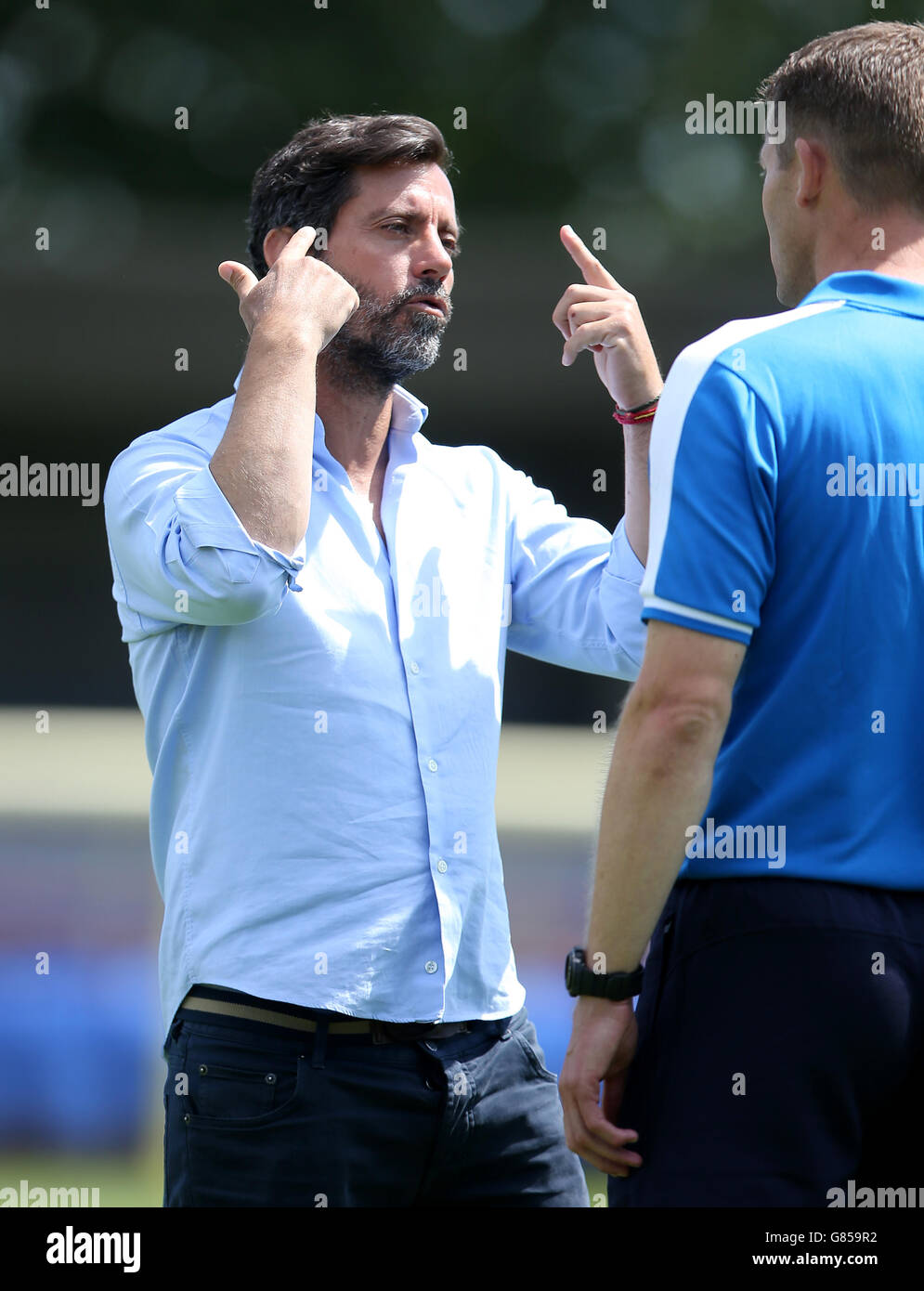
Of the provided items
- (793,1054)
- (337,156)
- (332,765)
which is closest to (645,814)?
(793,1054)

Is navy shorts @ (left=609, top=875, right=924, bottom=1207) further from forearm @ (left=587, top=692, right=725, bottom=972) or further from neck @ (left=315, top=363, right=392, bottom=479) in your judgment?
neck @ (left=315, top=363, right=392, bottom=479)

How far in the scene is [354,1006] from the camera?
1726 millimetres

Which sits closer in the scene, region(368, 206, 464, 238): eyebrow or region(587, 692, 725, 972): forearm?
region(587, 692, 725, 972): forearm

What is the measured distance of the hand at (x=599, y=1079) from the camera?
140 centimetres

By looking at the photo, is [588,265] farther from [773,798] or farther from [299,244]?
[773,798]

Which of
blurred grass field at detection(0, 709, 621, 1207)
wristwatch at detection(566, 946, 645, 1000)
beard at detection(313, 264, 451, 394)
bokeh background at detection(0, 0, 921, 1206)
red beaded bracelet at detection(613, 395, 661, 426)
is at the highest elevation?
bokeh background at detection(0, 0, 921, 1206)

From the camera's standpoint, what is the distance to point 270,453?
1.72 meters

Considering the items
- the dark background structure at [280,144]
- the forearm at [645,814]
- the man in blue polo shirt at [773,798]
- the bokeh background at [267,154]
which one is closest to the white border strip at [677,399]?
the man in blue polo shirt at [773,798]

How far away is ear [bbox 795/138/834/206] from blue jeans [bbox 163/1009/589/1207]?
1.10 m

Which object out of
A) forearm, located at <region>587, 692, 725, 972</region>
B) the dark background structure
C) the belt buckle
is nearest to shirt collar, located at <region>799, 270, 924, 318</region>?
forearm, located at <region>587, 692, 725, 972</region>

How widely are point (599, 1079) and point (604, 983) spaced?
0.31ft

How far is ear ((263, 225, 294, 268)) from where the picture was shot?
223 cm

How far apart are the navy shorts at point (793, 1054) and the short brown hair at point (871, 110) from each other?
72 cm
